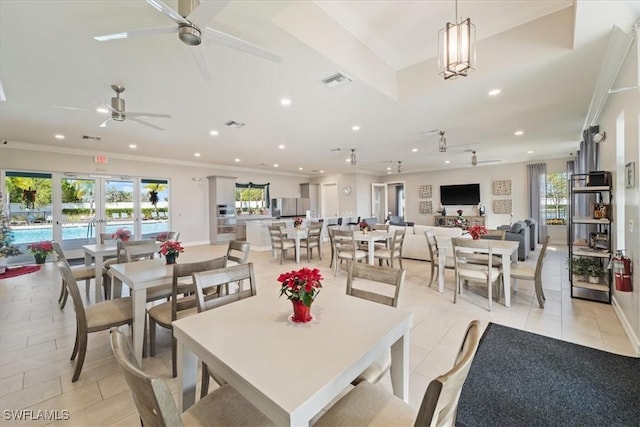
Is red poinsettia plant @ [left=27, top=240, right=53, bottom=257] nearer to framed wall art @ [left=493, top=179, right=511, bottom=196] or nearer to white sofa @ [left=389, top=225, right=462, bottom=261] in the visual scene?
white sofa @ [left=389, top=225, right=462, bottom=261]

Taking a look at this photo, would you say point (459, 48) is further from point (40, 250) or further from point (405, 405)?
point (40, 250)

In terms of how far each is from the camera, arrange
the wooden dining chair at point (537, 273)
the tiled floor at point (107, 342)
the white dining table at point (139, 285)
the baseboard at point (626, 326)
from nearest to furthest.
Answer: the tiled floor at point (107, 342) < the white dining table at point (139, 285) < the baseboard at point (626, 326) < the wooden dining chair at point (537, 273)

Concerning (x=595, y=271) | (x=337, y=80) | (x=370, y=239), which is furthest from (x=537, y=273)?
(x=337, y=80)

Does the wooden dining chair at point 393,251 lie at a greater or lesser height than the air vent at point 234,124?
lesser

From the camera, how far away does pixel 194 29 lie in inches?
77.0

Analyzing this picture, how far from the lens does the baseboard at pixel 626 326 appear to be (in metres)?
2.47

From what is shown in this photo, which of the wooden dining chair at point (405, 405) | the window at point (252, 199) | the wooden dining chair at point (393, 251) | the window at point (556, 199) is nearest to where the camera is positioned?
the wooden dining chair at point (405, 405)

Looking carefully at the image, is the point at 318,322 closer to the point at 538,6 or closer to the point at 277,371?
the point at 277,371

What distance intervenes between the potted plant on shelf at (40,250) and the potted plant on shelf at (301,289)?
7801 mm

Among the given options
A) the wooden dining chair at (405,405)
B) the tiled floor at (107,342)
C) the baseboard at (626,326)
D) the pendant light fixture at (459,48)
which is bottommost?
the tiled floor at (107,342)

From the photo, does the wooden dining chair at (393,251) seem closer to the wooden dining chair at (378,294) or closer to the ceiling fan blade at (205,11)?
the wooden dining chair at (378,294)

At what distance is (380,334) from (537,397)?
63.4 inches

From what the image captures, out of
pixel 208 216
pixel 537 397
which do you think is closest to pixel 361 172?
pixel 208 216

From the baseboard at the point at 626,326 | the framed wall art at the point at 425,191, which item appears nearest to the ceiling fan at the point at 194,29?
the baseboard at the point at 626,326
